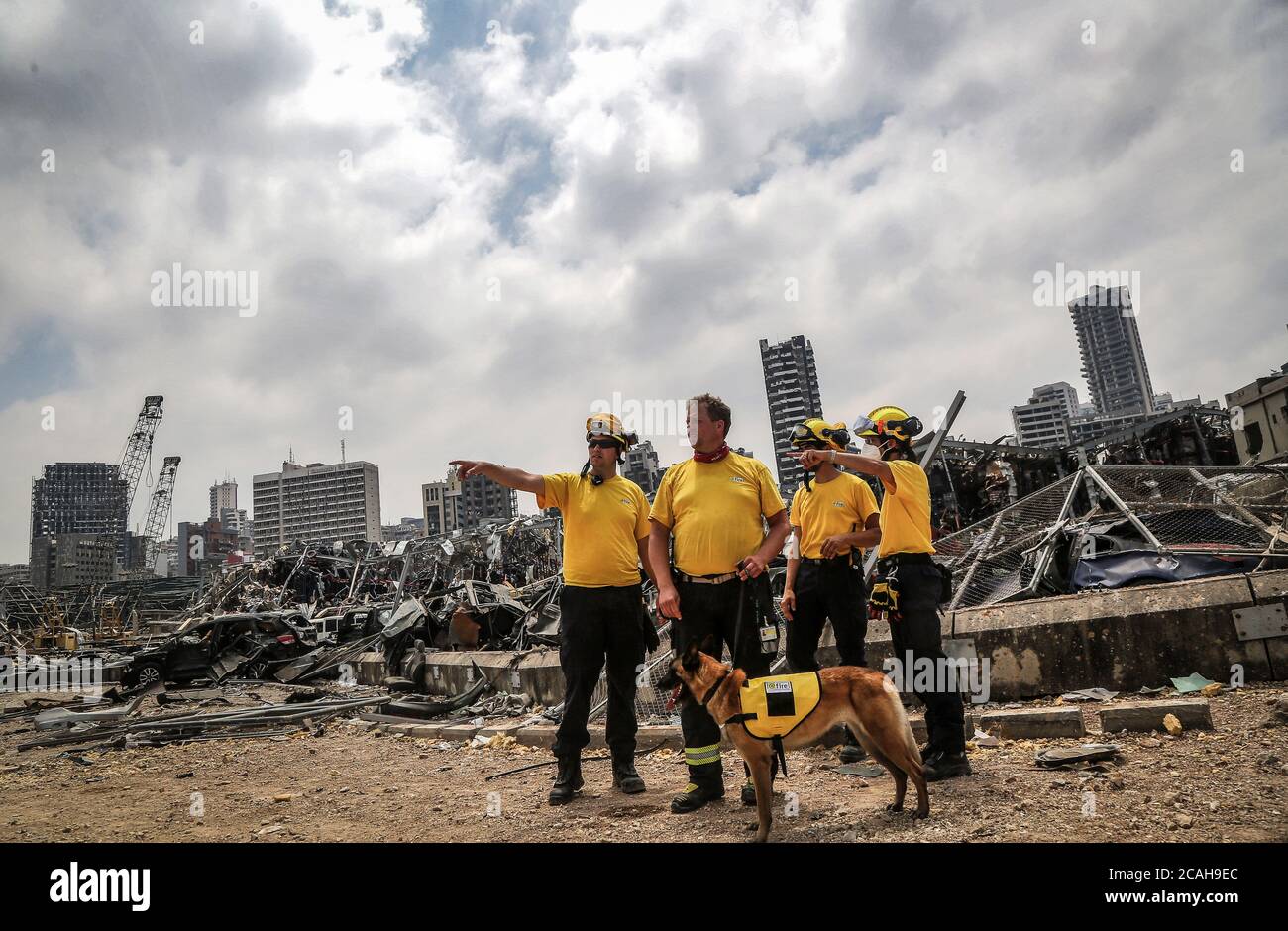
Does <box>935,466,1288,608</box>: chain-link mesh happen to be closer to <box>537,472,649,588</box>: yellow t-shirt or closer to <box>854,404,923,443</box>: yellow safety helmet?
<box>854,404,923,443</box>: yellow safety helmet

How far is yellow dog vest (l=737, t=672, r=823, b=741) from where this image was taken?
9.75ft

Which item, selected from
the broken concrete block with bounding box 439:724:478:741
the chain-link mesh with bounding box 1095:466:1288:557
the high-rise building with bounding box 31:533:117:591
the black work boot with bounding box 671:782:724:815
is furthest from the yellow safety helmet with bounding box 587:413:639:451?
the high-rise building with bounding box 31:533:117:591

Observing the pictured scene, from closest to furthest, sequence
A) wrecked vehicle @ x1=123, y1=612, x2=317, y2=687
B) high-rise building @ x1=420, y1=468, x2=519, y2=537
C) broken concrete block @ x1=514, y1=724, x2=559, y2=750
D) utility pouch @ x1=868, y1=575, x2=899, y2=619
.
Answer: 1. utility pouch @ x1=868, y1=575, x2=899, y2=619
2. broken concrete block @ x1=514, y1=724, x2=559, y2=750
3. wrecked vehicle @ x1=123, y1=612, x2=317, y2=687
4. high-rise building @ x1=420, y1=468, x2=519, y2=537

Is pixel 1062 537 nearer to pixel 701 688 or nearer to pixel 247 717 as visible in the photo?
pixel 701 688

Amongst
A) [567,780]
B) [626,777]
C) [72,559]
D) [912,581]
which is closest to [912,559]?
[912,581]

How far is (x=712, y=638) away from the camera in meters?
3.73

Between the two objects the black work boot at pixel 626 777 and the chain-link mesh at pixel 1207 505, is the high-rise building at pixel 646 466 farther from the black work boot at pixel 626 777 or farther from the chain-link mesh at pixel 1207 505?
the black work boot at pixel 626 777

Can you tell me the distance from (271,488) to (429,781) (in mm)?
144091

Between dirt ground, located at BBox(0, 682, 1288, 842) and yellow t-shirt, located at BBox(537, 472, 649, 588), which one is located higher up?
yellow t-shirt, located at BBox(537, 472, 649, 588)

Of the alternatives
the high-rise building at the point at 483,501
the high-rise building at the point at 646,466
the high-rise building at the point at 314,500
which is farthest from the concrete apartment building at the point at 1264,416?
the high-rise building at the point at 314,500

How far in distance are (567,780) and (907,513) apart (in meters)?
2.47

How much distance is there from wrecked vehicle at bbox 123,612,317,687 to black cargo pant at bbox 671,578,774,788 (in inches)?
413

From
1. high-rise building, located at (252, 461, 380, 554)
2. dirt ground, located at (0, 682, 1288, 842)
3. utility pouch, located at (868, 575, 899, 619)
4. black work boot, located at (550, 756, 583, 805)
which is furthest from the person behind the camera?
high-rise building, located at (252, 461, 380, 554)
